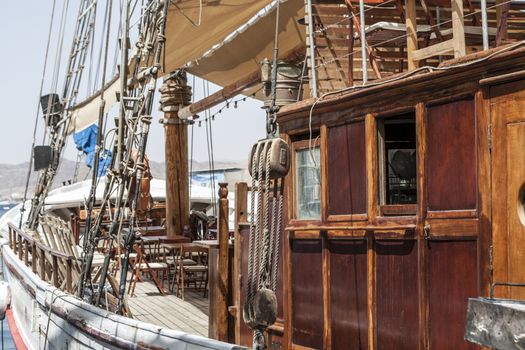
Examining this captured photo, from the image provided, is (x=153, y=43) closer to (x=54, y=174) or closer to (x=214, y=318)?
(x=214, y=318)

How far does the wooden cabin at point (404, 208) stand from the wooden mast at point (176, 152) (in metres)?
7.50

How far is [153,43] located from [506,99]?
499 cm

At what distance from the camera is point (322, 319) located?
7.14m

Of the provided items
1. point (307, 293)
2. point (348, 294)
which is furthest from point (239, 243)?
point (348, 294)

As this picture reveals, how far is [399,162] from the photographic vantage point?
6.99m

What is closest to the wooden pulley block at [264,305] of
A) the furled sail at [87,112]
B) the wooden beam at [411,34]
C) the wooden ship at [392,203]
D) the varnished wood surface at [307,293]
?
the wooden ship at [392,203]

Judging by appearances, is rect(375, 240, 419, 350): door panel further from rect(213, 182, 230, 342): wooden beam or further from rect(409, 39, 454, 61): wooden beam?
rect(213, 182, 230, 342): wooden beam

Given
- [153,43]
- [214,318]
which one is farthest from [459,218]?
[153,43]

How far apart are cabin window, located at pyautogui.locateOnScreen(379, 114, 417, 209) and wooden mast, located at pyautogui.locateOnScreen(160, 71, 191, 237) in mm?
8294

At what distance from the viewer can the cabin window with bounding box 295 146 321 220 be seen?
734cm

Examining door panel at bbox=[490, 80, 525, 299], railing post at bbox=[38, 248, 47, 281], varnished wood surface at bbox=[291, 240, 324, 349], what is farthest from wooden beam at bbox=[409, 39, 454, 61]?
railing post at bbox=[38, 248, 47, 281]

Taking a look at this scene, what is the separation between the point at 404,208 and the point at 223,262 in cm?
317

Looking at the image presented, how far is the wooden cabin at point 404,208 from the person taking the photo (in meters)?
5.45

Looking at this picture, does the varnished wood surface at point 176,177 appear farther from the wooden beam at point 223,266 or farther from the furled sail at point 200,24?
the wooden beam at point 223,266
